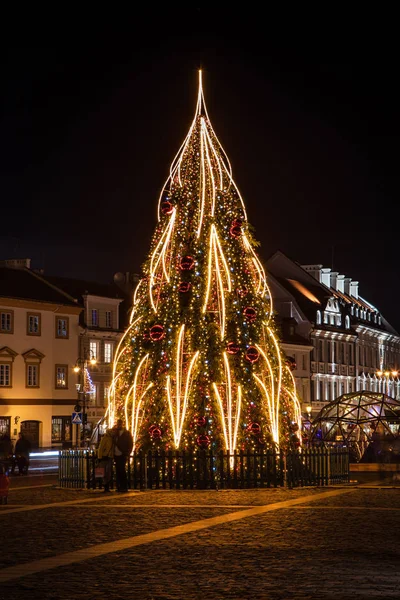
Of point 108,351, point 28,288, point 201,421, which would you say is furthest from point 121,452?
point 108,351

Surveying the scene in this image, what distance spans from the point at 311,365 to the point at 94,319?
92.3 feet

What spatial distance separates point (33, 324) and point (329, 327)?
3855 centimetres

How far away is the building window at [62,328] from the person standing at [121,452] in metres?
50.2

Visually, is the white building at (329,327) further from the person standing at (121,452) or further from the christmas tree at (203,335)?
the person standing at (121,452)

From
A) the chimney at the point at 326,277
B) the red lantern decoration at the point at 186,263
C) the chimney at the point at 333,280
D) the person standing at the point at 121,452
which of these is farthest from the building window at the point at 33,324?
the person standing at the point at 121,452

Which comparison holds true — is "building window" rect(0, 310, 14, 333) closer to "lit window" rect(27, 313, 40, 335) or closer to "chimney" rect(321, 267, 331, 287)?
"lit window" rect(27, 313, 40, 335)

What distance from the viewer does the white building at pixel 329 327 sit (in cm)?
10475

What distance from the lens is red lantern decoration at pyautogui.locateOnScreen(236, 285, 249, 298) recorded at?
3247cm

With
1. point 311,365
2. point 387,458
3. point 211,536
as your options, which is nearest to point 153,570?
point 211,536

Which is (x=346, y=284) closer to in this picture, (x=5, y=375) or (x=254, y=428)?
(x=5, y=375)

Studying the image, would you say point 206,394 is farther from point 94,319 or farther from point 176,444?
point 94,319

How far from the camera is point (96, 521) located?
21531 mm

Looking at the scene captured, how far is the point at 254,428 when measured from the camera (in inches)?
1238

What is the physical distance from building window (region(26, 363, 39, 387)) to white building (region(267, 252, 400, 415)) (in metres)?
28.8
